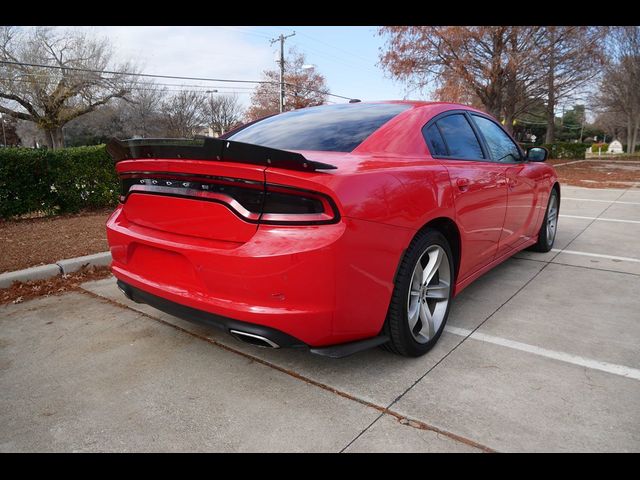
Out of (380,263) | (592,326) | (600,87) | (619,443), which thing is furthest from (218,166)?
(600,87)

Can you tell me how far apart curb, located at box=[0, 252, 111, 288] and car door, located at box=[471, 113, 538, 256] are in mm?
3706

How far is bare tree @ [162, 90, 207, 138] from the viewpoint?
46094 millimetres

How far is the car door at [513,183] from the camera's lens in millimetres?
3648

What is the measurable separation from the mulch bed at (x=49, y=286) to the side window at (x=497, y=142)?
359 centimetres

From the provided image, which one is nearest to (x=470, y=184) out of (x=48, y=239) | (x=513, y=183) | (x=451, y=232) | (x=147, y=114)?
(x=451, y=232)

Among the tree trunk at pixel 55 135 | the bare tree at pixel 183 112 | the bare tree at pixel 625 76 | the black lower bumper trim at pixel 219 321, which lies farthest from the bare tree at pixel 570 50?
the bare tree at pixel 183 112

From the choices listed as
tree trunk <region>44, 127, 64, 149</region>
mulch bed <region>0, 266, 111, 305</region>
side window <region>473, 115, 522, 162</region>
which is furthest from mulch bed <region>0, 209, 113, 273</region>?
tree trunk <region>44, 127, 64, 149</region>

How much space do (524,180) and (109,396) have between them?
141 inches

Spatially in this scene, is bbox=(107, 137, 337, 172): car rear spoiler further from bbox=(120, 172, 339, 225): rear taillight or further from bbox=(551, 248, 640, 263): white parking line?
bbox=(551, 248, 640, 263): white parking line

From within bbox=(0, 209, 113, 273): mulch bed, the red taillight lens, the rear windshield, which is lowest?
bbox=(0, 209, 113, 273): mulch bed

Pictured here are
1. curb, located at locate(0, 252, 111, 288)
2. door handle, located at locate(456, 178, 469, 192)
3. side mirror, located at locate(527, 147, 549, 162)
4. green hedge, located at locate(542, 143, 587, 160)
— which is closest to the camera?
door handle, located at locate(456, 178, 469, 192)

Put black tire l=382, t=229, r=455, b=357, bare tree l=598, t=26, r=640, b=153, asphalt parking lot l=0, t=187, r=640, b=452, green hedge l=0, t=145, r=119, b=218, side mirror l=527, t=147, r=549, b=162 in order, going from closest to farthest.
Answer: asphalt parking lot l=0, t=187, r=640, b=452
black tire l=382, t=229, r=455, b=357
side mirror l=527, t=147, r=549, b=162
green hedge l=0, t=145, r=119, b=218
bare tree l=598, t=26, r=640, b=153

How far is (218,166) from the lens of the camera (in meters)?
2.09
